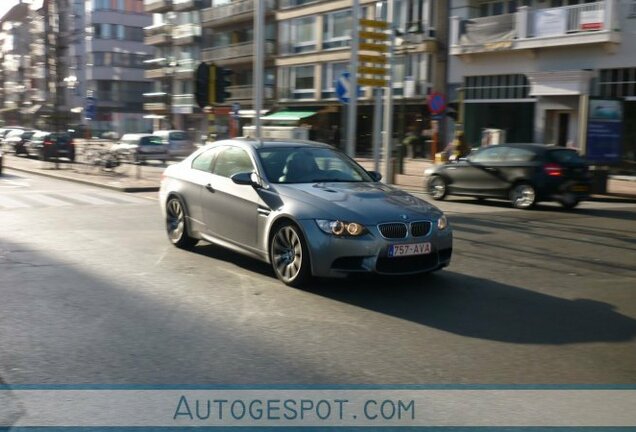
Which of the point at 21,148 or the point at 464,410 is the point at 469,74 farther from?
the point at 464,410

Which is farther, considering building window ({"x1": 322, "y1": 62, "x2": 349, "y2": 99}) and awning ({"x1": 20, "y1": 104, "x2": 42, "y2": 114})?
awning ({"x1": 20, "y1": 104, "x2": 42, "y2": 114})

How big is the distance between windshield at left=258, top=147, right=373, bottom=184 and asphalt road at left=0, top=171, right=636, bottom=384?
1155mm

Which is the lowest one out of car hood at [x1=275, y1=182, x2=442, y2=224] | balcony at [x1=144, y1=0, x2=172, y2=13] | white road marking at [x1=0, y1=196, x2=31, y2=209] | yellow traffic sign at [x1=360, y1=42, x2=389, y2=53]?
white road marking at [x1=0, y1=196, x2=31, y2=209]

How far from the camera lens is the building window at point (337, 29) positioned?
41.6 metres

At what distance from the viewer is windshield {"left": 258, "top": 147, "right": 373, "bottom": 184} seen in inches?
313

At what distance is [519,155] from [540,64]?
579 inches

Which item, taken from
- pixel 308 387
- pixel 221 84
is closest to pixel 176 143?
pixel 221 84

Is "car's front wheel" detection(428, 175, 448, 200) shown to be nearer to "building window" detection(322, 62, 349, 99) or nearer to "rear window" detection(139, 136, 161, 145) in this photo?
"rear window" detection(139, 136, 161, 145)

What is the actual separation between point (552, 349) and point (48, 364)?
11.7 feet

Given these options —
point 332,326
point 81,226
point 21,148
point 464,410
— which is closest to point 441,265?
point 332,326

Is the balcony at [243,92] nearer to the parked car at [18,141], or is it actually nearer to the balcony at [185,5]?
the balcony at [185,5]

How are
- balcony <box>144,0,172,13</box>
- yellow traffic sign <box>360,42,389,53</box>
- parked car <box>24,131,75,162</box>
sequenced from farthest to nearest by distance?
balcony <box>144,0,172,13</box>
parked car <box>24,131,75,162</box>
yellow traffic sign <box>360,42,389,53</box>

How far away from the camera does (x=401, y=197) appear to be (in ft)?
25.0

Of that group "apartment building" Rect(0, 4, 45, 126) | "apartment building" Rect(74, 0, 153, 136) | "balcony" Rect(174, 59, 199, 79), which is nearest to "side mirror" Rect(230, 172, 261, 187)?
"balcony" Rect(174, 59, 199, 79)
